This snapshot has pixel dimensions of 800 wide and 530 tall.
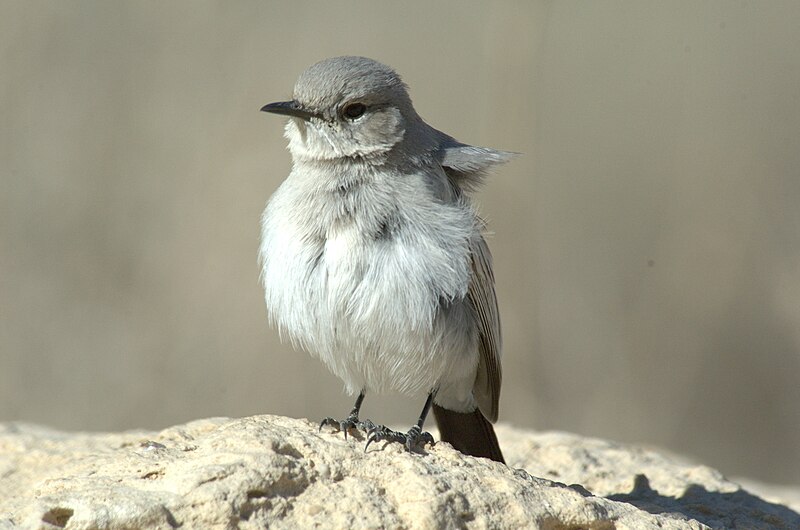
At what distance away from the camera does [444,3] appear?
393 inches

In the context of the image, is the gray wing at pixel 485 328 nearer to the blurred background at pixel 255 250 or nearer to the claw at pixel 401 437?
the claw at pixel 401 437

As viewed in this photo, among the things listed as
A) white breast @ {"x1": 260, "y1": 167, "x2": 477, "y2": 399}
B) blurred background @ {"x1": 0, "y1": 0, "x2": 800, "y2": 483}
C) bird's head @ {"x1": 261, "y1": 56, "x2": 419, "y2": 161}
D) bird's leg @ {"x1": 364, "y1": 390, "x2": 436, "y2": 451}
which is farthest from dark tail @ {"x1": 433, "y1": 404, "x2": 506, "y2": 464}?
blurred background @ {"x1": 0, "y1": 0, "x2": 800, "y2": 483}

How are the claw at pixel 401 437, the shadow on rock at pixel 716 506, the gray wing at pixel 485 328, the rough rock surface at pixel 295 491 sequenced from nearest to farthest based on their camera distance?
the rough rock surface at pixel 295 491
the claw at pixel 401 437
the shadow on rock at pixel 716 506
the gray wing at pixel 485 328

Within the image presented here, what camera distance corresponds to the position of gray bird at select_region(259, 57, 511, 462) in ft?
15.0

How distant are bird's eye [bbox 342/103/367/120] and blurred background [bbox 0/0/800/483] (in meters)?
2.82

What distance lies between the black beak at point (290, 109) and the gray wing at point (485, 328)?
0.99 m

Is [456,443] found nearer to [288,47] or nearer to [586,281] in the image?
[586,281]

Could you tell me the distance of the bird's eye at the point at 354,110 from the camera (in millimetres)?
5031

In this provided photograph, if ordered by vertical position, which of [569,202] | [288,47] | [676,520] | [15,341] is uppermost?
[288,47]

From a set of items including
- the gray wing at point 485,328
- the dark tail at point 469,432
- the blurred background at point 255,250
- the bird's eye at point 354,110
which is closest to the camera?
the gray wing at point 485,328

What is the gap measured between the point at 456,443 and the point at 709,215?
3561 mm

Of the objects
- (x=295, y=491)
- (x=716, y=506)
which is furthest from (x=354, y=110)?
(x=716, y=506)

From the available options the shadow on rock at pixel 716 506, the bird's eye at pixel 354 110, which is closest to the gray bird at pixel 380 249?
the bird's eye at pixel 354 110

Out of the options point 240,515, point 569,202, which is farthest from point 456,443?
point 569,202
